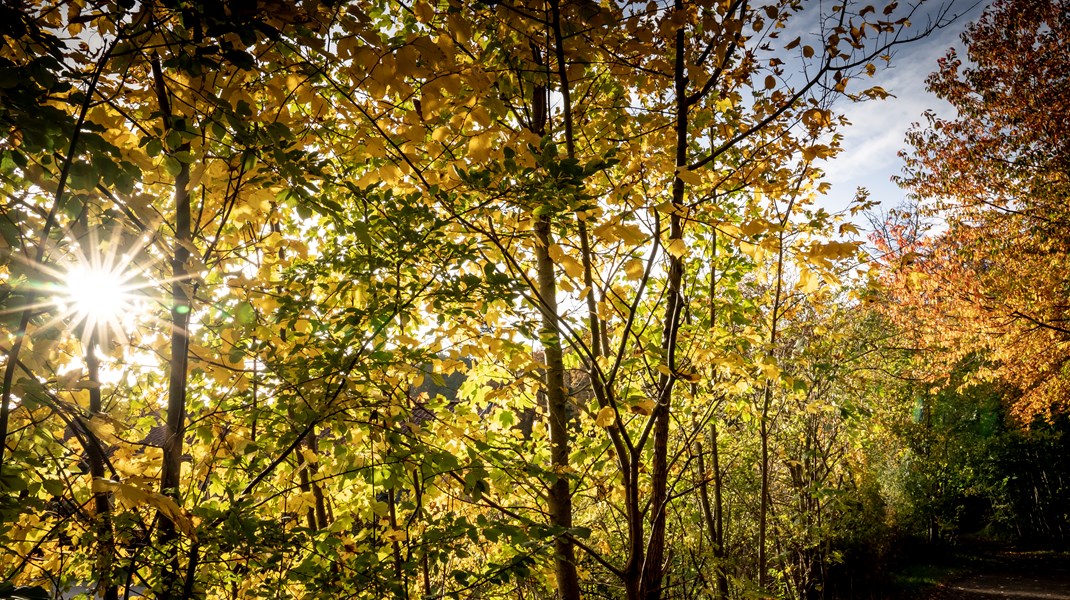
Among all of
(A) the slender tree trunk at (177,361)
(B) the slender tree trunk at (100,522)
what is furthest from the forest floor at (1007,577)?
(B) the slender tree trunk at (100,522)

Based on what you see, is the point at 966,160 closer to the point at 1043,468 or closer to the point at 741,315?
the point at 741,315

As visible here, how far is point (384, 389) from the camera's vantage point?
Result: 76.8 inches

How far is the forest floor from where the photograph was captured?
1088 cm

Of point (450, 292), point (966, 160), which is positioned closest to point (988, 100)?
point (966, 160)

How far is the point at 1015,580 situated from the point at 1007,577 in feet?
1.48

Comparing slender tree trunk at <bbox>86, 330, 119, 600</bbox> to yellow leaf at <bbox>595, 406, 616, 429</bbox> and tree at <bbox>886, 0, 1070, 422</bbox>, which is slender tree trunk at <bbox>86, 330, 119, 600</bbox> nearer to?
yellow leaf at <bbox>595, 406, 616, 429</bbox>

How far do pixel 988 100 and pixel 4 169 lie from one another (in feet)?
36.0

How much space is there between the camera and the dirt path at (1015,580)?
10.8 m

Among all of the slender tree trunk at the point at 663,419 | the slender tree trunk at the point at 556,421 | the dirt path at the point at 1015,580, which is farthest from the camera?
the dirt path at the point at 1015,580

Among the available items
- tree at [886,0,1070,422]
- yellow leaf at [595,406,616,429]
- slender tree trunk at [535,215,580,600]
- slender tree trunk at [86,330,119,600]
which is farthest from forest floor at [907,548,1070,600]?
slender tree trunk at [86,330,119,600]

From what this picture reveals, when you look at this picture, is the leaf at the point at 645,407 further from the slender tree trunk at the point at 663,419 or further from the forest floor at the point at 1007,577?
the forest floor at the point at 1007,577

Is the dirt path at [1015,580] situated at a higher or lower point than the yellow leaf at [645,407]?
lower

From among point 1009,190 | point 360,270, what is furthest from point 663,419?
point 1009,190

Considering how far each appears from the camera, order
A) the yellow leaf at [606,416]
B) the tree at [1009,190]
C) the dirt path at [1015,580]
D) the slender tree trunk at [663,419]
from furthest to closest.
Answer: the dirt path at [1015,580] → the tree at [1009,190] → the slender tree trunk at [663,419] → the yellow leaf at [606,416]
